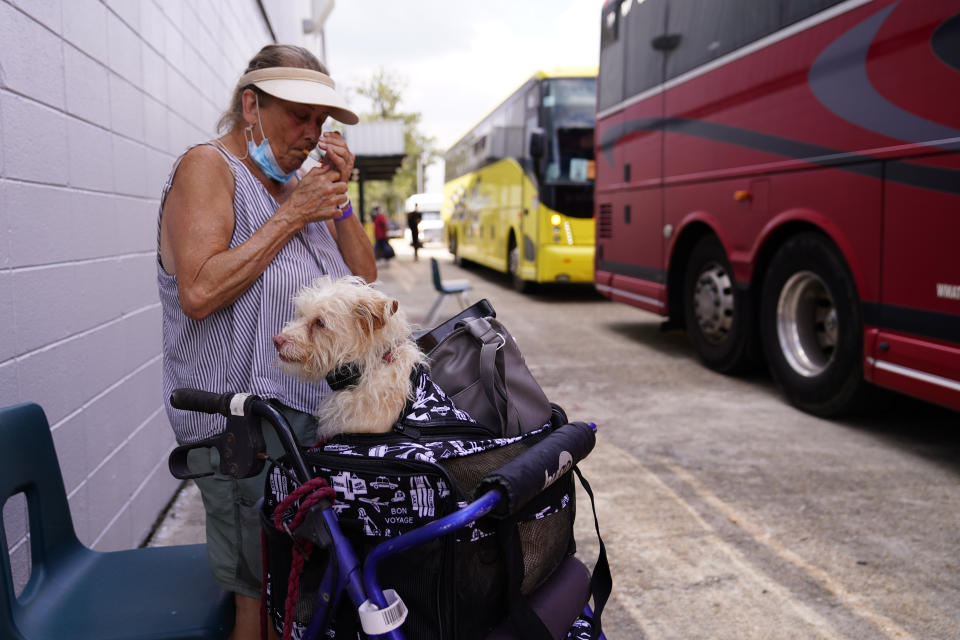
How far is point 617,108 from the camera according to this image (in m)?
8.55

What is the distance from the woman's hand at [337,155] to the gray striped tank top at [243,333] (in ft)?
0.64

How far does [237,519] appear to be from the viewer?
188 centimetres

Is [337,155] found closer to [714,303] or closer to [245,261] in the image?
[245,261]

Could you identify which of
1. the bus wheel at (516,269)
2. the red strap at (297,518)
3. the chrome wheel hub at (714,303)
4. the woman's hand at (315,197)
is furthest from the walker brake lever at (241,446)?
the bus wheel at (516,269)

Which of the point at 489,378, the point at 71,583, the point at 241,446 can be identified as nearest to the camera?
the point at 241,446

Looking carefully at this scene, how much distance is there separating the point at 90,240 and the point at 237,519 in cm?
138

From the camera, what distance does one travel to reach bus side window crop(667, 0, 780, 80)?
563cm

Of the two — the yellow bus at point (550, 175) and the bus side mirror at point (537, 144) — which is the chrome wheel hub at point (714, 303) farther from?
the bus side mirror at point (537, 144)

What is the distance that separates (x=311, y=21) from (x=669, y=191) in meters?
11.4

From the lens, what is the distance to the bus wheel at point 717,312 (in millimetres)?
6414

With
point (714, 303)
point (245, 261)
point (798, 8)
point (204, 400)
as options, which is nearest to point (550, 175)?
point (714, 303)

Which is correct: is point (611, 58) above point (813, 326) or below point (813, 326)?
above

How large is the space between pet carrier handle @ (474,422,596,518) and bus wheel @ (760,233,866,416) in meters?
3.86

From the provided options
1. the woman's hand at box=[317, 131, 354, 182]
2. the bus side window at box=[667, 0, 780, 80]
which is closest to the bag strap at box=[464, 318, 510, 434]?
the woman's hand at box=[317, 131, 354, 182]
